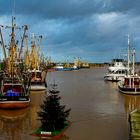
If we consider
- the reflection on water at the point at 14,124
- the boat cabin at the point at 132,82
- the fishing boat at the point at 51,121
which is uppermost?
the boat cabin at the point at 132,82

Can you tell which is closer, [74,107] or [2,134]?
[2,134]

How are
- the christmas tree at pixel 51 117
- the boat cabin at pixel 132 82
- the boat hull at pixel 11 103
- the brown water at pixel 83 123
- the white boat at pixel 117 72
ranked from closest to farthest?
the christmas tree at pixel 51 117
the brown water at pixel 83 123
the boat hull at pixel 11 103
the boat cabin at pixel 132 82
the white boat at pixel 117 72

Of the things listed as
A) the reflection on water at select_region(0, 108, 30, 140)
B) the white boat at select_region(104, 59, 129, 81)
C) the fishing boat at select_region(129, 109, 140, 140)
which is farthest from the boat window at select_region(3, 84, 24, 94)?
the white boat at select_region(104, 59, 129, 81)

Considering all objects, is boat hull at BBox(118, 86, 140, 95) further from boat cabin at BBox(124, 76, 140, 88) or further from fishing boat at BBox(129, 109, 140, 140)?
fishing boat at BBox(129, 109, 140, 140)

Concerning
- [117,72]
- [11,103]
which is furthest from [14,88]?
[117,72]

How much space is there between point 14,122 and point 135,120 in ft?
37.1

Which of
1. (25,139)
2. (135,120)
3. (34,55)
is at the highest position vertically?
(34,55)

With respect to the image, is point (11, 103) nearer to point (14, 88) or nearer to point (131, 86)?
point (14, 88)

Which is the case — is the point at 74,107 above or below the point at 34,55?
below

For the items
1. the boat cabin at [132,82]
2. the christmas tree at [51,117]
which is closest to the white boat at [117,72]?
the boat cabin at [132,82]

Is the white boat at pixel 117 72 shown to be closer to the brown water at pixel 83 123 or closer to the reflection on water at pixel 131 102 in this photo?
the reflection on water at pixel 131 102

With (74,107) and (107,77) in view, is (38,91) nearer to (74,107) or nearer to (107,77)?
(74,107)

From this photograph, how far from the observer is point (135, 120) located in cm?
1645

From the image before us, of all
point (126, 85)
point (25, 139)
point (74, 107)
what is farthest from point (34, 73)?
point (25, 139)
